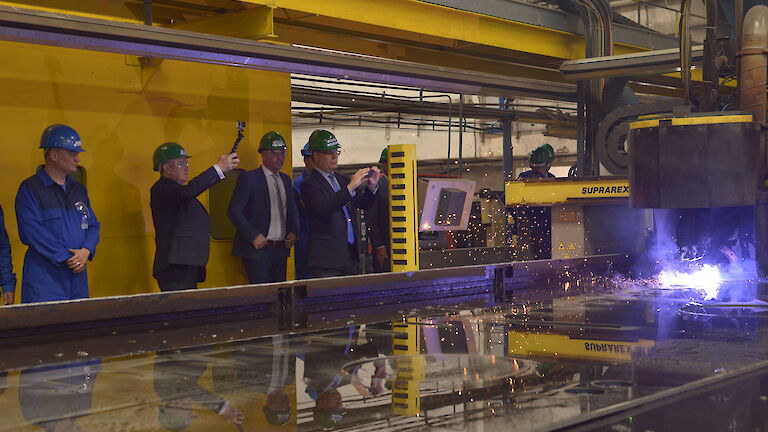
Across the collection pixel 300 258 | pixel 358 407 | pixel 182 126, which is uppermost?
pixel 182 126

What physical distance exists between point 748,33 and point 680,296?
4.90 feet

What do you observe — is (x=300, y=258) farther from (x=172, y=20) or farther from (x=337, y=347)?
(x=337, y=347)

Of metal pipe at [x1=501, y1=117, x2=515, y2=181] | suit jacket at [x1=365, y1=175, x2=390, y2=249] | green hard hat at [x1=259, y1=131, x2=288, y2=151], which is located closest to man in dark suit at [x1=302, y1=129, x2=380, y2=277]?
green hard hat at [x1=259, y1=131, x2=288, y2=151]

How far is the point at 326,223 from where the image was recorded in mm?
5910

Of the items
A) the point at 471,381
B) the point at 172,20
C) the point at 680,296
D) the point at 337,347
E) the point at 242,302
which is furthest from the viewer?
the point at 172,20

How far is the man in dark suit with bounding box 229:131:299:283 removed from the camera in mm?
6102

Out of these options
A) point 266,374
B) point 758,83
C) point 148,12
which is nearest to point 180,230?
point 148,12

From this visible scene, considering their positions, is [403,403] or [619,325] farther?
[619,325]

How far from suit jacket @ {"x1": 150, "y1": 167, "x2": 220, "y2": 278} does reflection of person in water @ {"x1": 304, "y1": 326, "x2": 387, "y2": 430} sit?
191cm

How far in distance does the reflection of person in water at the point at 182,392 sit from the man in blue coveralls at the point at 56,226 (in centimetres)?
154

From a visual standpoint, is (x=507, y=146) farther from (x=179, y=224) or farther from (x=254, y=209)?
(x=179, y=224)

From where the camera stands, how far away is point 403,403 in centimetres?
258

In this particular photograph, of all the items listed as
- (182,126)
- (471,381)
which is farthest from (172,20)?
(471,381)

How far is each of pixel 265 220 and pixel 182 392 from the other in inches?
137
